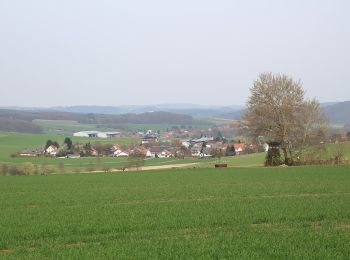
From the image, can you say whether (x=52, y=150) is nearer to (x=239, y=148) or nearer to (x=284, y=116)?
(x=239, y=148)

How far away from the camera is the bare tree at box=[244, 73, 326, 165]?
185 ft

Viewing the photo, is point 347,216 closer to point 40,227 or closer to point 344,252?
point 344,252

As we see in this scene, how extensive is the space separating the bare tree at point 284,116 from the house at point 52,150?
5698 cm

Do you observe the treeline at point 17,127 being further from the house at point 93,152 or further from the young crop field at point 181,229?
the young crop field at point 181,229

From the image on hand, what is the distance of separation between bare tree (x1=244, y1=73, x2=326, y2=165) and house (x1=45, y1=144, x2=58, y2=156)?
2243 inches

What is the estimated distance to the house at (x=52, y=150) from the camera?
10299cm

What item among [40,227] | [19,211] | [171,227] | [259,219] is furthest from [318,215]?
[19,211]

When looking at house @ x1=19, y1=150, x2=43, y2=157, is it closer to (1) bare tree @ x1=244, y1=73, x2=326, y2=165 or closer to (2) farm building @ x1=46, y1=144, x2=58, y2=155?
(2) farm building @ x1=46, y1=144, x2=58, y2=155

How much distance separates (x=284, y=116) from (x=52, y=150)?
207 ft

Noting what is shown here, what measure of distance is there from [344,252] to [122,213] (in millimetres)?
9843

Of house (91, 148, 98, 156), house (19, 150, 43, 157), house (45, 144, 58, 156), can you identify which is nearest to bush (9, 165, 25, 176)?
house (19, 150, 43, 157)

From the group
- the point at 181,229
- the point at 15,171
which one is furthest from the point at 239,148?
the point at 181,229

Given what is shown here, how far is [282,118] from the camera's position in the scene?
56.8 m

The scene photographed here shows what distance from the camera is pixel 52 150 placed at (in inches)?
4171
